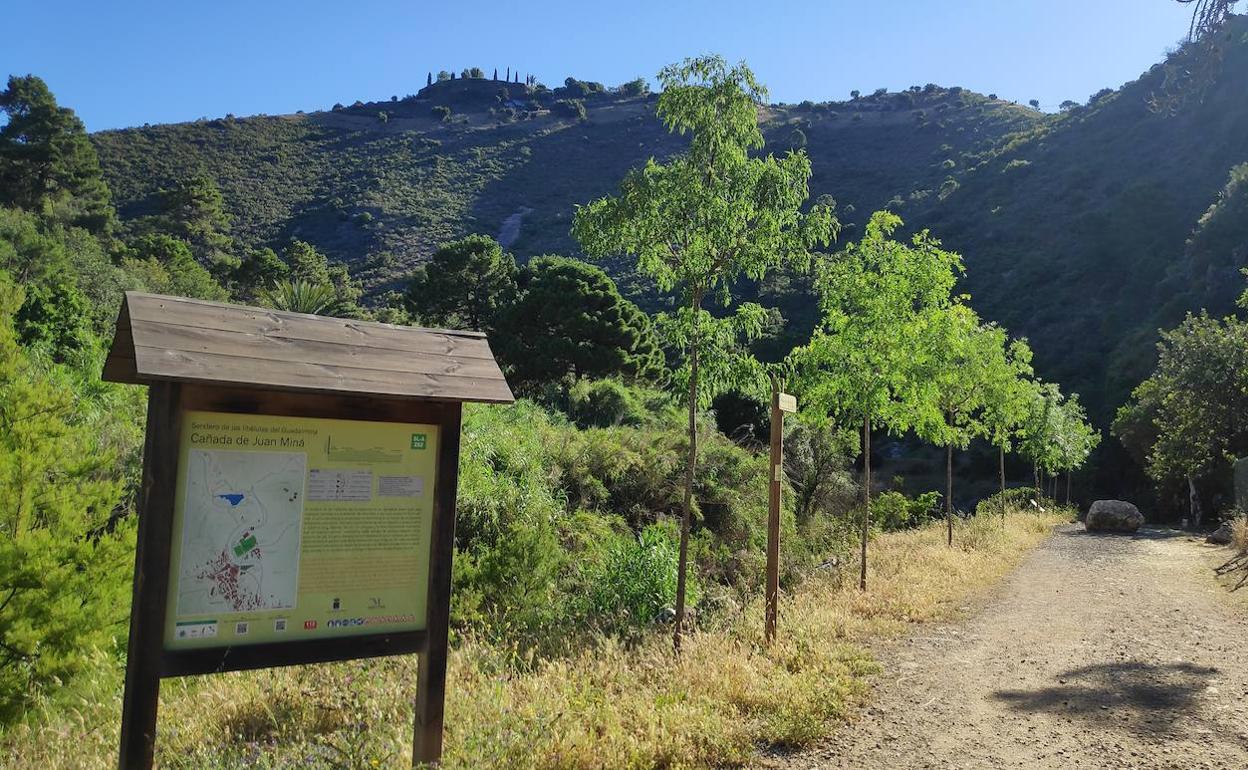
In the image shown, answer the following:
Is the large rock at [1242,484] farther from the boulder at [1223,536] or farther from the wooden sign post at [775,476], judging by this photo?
the wooden sign post at [775,476]

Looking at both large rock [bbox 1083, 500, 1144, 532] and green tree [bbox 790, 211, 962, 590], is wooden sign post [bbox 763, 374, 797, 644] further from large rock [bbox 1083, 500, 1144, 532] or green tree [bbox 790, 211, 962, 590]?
large rock [bbox 1083, 500, 1144, 532]

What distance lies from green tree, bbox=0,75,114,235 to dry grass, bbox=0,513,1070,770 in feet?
137

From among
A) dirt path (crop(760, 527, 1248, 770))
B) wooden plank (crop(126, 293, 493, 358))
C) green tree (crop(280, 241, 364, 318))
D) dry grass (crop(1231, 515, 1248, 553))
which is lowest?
dirt path (crop(760, 527, 1248, 770))

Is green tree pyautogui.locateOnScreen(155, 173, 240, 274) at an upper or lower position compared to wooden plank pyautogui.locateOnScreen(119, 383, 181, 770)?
upper

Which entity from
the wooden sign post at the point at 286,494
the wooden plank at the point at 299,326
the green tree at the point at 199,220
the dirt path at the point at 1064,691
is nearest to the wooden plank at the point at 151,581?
the wooden sign post at the point at 286,494

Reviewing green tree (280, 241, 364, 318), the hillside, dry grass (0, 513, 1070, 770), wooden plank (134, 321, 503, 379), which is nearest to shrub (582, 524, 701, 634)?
dry grass (0, 513, 1070, 770)

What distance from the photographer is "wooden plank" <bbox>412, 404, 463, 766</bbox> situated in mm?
3885

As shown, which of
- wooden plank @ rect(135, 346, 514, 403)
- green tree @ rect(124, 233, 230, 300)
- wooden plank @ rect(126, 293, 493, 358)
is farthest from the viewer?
green tree @ rect(124, 233, 230, 300)

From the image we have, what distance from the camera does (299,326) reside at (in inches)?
153

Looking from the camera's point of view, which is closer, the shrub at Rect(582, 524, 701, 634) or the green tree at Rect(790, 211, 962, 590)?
the shrub at Rect(582, 524, 701, 634)

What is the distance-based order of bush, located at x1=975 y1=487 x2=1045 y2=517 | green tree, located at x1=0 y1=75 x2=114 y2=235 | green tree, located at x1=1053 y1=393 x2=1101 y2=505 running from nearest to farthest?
bush, located at x1=975 y1=487 x2=1045 y2=517, green tree, located at x1=1053 y1=393 x2=1101 y2=505, green tree, located at x1=0 y1=75 x2=114 y2=235

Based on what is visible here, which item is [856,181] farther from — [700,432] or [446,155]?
[700,432]

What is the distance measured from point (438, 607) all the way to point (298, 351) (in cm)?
140

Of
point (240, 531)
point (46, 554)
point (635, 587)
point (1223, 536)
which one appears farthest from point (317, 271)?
point (240, 531)
